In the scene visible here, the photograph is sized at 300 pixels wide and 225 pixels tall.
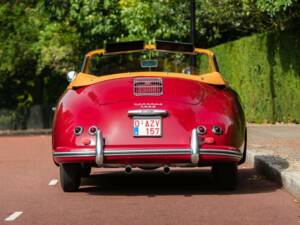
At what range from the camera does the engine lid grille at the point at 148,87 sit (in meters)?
9.91

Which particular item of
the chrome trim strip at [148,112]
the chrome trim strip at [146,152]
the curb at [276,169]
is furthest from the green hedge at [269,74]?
the chrome trim strip at [146,152]

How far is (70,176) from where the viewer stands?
10.3 m

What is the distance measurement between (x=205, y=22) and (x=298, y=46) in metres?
8.34

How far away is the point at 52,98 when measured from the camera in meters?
46.8

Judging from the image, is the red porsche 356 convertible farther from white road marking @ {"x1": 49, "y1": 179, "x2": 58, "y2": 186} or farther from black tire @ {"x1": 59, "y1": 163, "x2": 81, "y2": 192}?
white road marking @ {"x1": 49, "y1": 179, "x2": 58, "y2": 186}

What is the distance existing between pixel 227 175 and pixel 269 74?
13379mm

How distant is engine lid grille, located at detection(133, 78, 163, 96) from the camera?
9913mm

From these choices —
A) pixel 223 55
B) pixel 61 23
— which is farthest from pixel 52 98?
pixel 223 55

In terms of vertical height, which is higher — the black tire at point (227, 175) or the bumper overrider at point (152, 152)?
the bumper overrider at point (152, 152)

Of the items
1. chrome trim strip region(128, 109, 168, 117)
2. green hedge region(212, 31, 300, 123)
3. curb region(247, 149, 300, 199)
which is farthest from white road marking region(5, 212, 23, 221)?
green hedge region(212, 31, 300, 123)

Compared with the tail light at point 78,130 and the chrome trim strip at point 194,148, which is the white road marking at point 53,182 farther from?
the chrome trim strip at point 194,148

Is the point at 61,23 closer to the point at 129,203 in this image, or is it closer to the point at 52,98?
the point at 52,98

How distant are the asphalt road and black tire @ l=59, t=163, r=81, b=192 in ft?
0.41

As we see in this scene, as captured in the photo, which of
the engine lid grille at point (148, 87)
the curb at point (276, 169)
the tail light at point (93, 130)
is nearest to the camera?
the tail light at point (93, 130)
